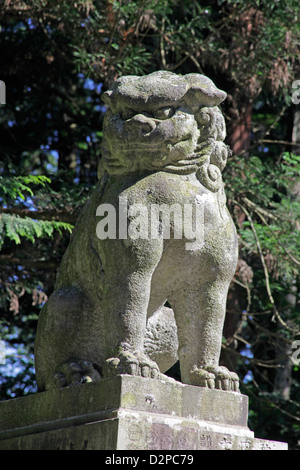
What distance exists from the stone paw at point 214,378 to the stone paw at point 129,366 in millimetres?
349

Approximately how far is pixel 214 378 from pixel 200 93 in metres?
1.52

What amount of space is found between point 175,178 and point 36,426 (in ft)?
4.94

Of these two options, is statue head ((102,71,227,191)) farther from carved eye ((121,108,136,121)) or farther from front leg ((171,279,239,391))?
front leg ((171,279,239,391))

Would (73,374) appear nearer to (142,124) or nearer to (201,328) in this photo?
(201,328)

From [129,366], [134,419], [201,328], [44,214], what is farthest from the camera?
[44,214]

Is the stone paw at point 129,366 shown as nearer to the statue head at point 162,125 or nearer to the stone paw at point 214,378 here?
the stone paw at point 214,378

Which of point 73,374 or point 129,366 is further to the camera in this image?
point 73,374

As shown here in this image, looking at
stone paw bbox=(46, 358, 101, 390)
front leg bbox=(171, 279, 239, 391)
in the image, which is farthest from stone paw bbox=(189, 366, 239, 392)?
stone paw bbox=(46, 358, 101, 390)

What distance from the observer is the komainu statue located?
392 centimetres

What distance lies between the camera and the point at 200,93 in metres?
4.11

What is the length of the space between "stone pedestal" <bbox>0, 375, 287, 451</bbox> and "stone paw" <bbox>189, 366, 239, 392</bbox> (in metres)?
0.06

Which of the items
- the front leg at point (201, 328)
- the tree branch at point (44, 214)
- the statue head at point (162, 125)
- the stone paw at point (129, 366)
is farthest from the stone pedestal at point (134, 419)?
the tree branch at point (44, 214)

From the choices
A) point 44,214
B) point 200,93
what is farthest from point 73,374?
point 44,214
